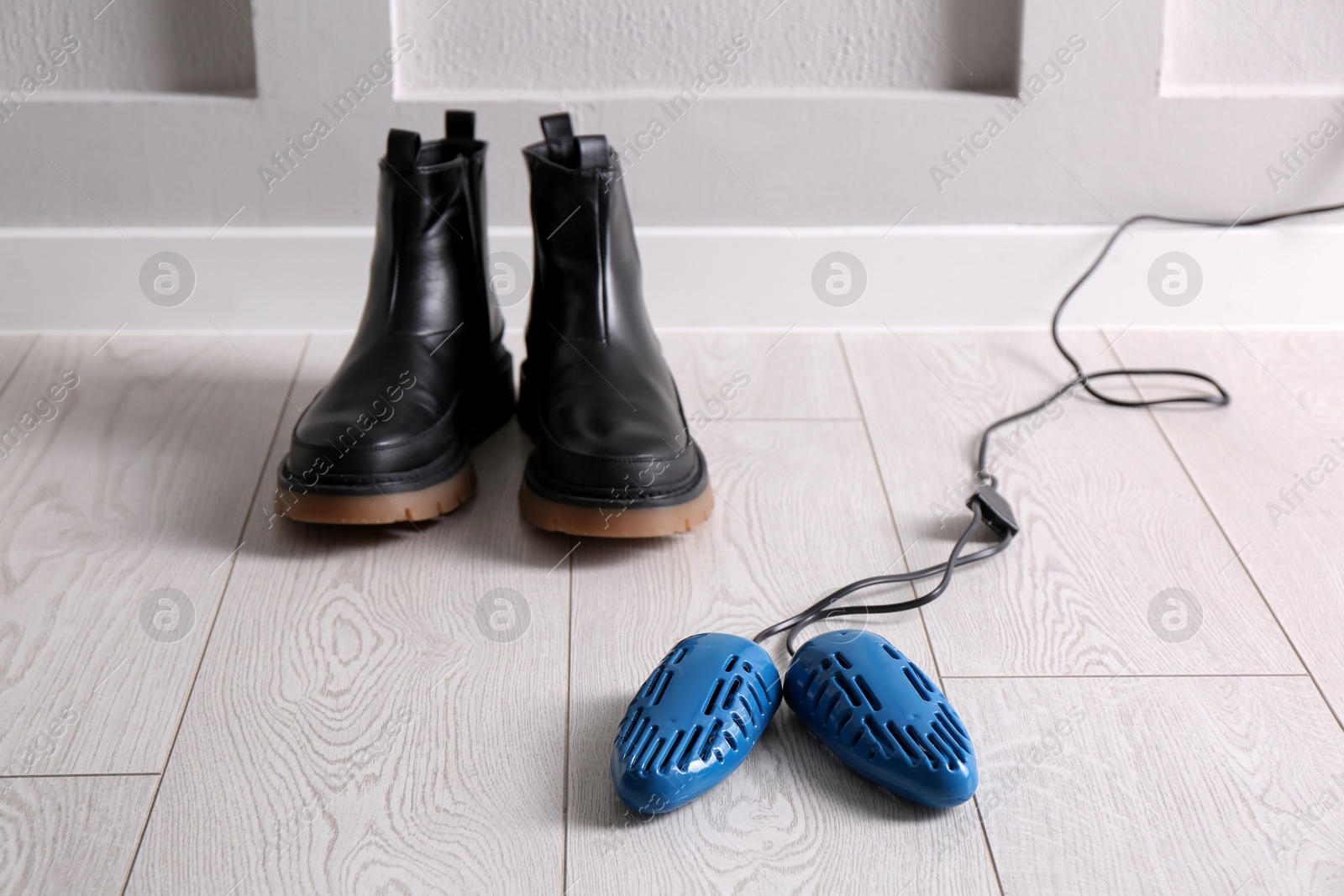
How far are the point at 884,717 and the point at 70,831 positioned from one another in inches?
19.5

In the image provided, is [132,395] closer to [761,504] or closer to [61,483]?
[61,483]

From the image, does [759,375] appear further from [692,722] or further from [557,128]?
[692,722]

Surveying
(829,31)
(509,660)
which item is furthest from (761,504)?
(829,31)

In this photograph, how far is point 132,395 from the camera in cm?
119

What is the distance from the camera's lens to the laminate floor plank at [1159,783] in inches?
25.1

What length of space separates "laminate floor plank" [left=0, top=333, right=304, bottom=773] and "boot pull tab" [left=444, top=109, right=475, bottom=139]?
36 centimetres

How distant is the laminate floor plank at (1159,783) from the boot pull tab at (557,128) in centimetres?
58

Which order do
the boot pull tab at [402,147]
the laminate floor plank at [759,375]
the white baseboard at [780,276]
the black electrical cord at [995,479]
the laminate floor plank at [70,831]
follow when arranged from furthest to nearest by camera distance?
the white baseboard at [780,276]
the laminate floor plank at [759,375]
the boot pull tab at [402,147]
the black electrical cord at [995,479]
the laminate floor plank at [70,831]

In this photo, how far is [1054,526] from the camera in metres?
0.97

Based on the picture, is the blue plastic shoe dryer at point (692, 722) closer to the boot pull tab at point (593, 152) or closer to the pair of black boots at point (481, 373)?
the pair of black boots at point (481, 373)

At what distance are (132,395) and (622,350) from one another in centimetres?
58

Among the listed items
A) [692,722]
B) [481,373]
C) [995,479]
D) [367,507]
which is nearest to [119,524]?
[367,507]

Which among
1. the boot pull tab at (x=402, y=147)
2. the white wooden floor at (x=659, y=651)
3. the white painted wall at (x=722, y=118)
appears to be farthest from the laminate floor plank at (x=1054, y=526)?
the boot pull tab at (x=402, y=147)

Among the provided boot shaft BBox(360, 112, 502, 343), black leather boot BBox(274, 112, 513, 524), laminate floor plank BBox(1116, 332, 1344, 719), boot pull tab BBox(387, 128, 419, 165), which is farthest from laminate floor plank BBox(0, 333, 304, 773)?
laminate floor plank BBox(1116, 332, 1344, 719)
